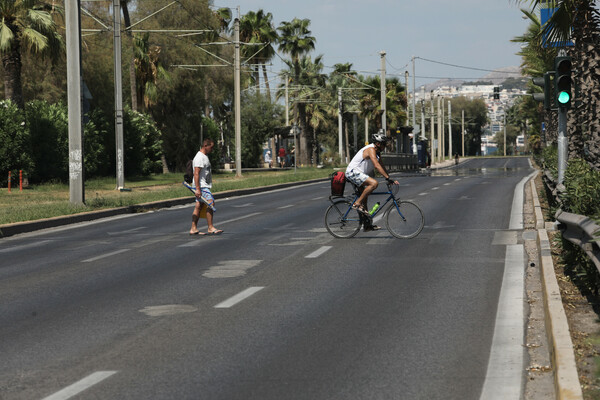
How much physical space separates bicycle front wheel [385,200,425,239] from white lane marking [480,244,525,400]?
444 cm

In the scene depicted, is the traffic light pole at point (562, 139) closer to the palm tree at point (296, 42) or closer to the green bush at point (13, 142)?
the green bush at point (13, 142)

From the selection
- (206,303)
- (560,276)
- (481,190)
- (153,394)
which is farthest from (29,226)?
(481,190)

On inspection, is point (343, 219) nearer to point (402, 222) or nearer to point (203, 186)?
point (402, 222)

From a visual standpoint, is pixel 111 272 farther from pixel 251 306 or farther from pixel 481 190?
pixel 481 190

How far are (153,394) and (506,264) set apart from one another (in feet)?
23.8

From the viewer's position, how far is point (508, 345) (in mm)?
7105

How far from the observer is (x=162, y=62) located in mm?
53844

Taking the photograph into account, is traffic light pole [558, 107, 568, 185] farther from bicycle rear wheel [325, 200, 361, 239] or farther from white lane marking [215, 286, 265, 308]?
white lane marking [215, 286, 265, 308]

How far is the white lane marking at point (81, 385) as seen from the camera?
5.68 m

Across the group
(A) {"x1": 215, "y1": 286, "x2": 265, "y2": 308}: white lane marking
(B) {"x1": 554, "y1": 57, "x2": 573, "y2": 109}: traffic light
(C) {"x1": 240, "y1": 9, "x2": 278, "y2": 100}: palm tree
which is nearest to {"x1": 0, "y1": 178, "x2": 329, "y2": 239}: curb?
(A) {"x1": 215, "y1": 286, "x2": 265, "y2": 308}: white lane marking

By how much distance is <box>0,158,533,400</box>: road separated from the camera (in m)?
6.03

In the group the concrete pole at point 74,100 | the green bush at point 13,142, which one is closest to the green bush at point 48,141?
the green bush at point 13,142

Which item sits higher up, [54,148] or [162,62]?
[162,62]

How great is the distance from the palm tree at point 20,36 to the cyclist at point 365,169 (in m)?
20.7
